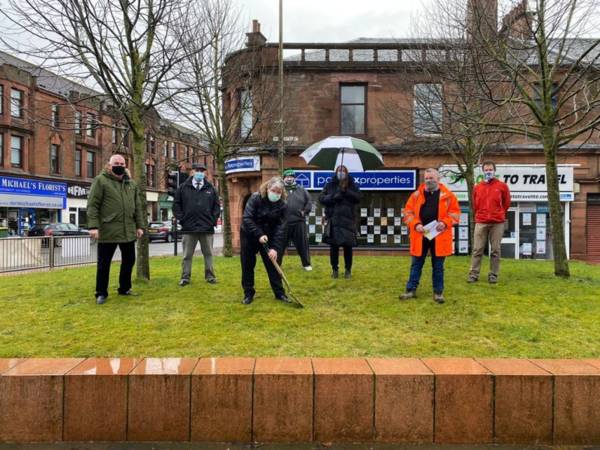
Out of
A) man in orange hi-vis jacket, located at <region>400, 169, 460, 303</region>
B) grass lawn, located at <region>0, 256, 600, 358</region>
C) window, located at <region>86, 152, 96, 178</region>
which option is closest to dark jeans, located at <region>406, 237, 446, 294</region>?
man in orange hi-vis jacket, located at <region>400, 169, 460, 303</region>

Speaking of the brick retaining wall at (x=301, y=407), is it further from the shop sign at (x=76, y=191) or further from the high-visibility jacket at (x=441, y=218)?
the shop sign at (x=76, y=191)

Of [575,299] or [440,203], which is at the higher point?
[440,203]

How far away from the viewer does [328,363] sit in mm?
3686

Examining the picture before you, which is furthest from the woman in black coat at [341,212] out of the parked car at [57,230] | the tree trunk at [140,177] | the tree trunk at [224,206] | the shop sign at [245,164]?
the parked car at [57,230]

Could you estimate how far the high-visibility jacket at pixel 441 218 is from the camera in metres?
6.05

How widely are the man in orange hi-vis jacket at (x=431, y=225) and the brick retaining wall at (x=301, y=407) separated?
258 centimetres

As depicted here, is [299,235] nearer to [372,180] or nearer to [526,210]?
[372,180]

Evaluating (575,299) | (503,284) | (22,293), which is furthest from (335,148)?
(22,293)

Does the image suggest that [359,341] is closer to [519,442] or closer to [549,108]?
[519,442]

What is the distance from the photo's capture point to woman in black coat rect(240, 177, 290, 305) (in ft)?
19.7

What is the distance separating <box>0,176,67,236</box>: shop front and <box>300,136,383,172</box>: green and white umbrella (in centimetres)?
3197

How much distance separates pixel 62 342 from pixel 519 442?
3.98m

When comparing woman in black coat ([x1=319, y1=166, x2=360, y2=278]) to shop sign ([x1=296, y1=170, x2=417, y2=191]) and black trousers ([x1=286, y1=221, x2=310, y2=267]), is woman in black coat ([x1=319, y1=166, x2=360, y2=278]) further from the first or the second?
shop sign ([x1=296, y1=170, x2=417, y2=191])

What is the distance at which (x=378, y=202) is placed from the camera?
1936cm
